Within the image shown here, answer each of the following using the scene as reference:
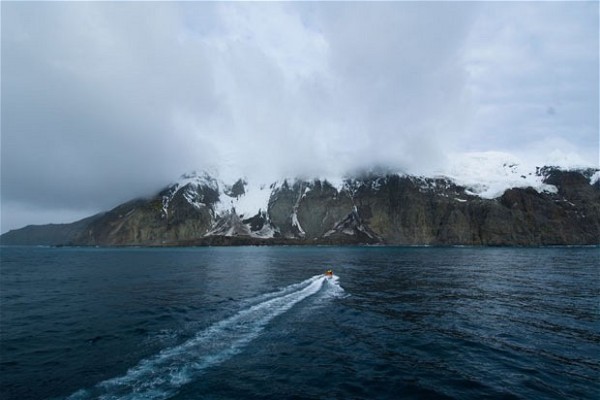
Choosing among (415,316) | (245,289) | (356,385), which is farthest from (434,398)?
(245,289)

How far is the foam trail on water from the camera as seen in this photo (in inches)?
707

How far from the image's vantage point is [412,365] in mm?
22484

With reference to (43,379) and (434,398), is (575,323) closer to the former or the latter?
(434,398)

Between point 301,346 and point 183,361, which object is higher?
point 183,361

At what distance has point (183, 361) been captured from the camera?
2217 cm

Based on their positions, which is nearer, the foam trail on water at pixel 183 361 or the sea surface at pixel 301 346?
the foam trail on water at pixel 183 361

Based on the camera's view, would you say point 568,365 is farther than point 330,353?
No

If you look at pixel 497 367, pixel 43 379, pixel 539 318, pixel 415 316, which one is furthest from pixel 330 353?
pixel 539 318

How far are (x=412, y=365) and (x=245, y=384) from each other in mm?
10743

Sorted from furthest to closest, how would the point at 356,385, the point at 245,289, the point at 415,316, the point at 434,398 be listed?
1. the point at 245,289
2. the point at 415,316
3. the point at 356,385
4. the point at 434,398

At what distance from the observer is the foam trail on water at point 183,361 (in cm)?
1795

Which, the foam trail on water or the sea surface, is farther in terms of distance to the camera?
the sea surface

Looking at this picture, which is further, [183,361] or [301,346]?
[301,346]

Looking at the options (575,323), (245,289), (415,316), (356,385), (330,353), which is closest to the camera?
(356,385)
